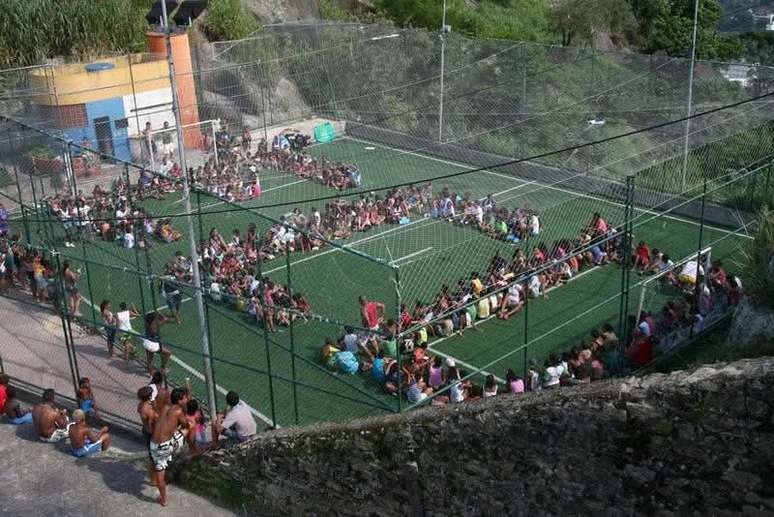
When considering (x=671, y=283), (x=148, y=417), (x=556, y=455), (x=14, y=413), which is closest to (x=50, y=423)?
(x=14, y=413)

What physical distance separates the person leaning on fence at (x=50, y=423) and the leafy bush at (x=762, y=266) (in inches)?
346

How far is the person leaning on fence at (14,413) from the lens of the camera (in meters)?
11.1

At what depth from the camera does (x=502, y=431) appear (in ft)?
22.9

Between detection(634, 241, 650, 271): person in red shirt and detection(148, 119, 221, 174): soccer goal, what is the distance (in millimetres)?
11402

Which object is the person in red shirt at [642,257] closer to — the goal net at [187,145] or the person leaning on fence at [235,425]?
the person leaning on fence at [235,425]

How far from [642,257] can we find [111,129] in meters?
14.7

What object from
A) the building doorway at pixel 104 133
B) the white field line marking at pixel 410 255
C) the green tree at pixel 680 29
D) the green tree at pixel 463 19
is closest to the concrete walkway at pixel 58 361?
the white field line marking at pixel 410 255

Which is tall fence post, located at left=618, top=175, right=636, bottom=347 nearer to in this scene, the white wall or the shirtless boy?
the shirtless boy

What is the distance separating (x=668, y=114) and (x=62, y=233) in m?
15.4

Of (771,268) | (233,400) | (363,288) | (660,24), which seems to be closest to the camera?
(233,400)

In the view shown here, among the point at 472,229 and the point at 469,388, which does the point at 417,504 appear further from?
the point at 472,229

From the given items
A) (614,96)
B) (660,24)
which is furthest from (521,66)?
(660,24)

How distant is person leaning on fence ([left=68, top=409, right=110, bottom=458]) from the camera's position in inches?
395

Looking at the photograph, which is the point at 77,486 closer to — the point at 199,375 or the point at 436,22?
the point at 199,375
